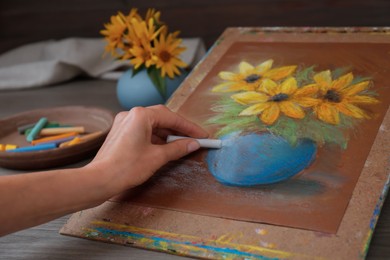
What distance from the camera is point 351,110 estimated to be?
2.66 feet

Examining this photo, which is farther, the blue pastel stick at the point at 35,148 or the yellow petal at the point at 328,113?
the blue pastel stick at the point at 35,148

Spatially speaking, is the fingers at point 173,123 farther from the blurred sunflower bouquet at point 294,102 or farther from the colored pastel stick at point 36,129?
the colored pastel stick at point 36,129

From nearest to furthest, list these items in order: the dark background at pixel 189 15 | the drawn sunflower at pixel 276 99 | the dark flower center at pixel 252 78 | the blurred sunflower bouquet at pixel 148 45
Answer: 1. the drawn sunflower at pixel 276 99
2. the dark flower center at pixel 252 78
3. the blurred sunflower bouquet at pixel 148 45
4. the dark background at pixel 189 15

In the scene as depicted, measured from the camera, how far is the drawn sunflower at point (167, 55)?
41.9 inches

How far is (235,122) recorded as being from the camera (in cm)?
84

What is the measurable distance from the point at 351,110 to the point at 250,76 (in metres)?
0.21

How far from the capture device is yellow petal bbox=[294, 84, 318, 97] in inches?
34.0

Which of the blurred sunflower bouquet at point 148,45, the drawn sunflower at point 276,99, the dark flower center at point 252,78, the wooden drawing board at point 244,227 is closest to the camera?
the wooden drawing board at point 244,227

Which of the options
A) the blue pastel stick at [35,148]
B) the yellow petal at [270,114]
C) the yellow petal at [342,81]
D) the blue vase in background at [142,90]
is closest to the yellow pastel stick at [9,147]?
the blue pastel stick at [35,148]

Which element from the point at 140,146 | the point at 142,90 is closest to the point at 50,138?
the point at 142,90

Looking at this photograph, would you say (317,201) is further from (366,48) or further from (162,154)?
(366,48)

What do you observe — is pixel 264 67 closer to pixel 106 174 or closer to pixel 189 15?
pixel 106 174

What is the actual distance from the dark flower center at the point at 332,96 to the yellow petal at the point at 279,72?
0.30ft

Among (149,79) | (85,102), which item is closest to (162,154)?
(149,79)
